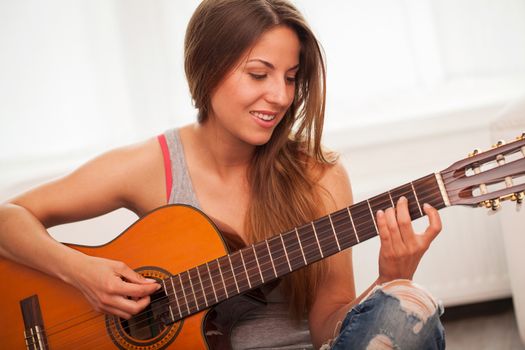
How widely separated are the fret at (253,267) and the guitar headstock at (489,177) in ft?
1.41

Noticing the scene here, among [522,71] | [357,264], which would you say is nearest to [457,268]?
[357,264]

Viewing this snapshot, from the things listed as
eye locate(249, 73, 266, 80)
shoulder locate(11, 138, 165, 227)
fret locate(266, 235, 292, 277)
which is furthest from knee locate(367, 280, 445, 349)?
shoulder locate(11, 138, 165, 227)

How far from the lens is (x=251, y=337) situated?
1.65m

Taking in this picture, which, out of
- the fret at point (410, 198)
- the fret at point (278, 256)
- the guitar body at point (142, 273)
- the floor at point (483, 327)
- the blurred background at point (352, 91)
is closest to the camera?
the fret at point (410, 198)

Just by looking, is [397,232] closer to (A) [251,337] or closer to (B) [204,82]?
(A) [251,337]

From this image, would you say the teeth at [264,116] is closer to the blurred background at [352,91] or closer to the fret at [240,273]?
the fret at [240,273]

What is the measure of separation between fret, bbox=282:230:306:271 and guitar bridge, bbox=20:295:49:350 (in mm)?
684

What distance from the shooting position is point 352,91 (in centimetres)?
265

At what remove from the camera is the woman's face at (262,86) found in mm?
1582

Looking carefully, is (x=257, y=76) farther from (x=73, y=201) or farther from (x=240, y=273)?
(x=73, y=201)

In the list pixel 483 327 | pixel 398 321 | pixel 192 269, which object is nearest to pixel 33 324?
pixel 192 269

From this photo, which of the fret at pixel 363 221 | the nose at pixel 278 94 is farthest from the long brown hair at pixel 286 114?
the fret at pixel 363 221

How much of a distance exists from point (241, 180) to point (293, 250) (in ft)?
1.37

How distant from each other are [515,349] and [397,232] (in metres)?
1.09
